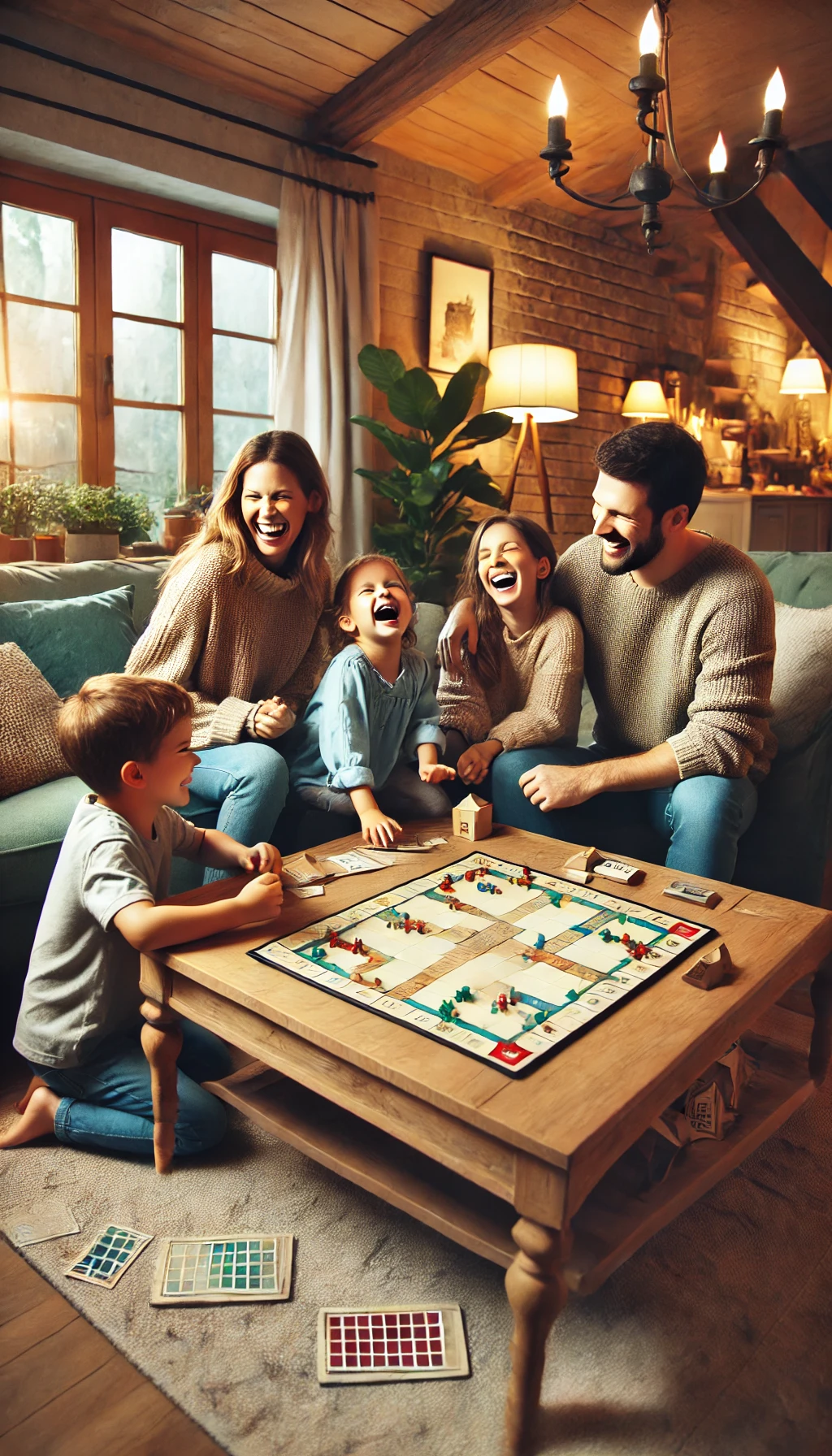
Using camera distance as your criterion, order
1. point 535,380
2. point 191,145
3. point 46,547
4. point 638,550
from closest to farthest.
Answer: point 638,550, point 46,547, point 191,145, point 535,380

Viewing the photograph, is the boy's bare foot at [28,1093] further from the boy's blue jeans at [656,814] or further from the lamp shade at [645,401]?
the lamp shade at [645,401]

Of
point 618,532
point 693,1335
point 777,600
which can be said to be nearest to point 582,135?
point 777,600

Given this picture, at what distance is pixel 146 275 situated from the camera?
10.5 feet

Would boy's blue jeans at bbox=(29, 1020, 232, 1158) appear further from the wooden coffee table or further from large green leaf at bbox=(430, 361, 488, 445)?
large green leaf at bbox=(430, 361, 488, 445)

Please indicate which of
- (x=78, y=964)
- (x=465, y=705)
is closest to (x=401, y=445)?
(x=465, y=705)

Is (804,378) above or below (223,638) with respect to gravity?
above

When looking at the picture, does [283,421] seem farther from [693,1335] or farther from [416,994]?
[693,1335]

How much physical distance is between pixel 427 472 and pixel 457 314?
42.7 inches

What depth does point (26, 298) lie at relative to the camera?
2.91 m

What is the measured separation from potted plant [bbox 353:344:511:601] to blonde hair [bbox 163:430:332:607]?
4.36 feet

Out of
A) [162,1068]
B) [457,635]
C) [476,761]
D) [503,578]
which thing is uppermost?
[503,578]

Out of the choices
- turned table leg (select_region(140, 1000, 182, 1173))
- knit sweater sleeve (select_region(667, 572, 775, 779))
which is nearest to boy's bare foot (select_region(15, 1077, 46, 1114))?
turned table leg (select_region(140, 1000, 182, 1173))

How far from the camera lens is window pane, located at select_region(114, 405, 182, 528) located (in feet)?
10.5

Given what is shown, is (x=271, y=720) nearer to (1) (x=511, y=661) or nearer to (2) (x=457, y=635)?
(2) (x=457, y=635)
